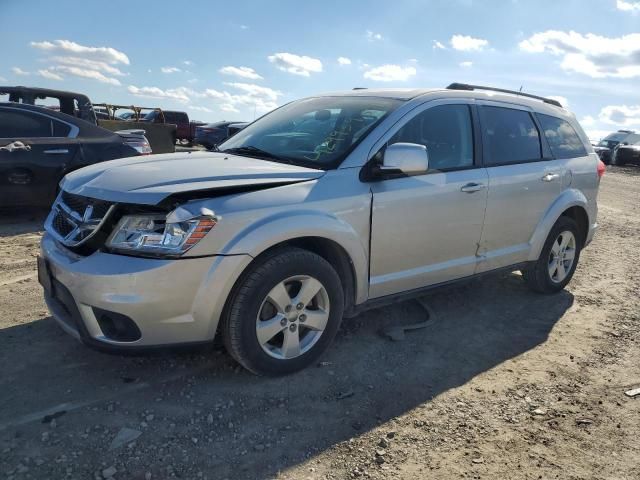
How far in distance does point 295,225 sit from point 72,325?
137 cm

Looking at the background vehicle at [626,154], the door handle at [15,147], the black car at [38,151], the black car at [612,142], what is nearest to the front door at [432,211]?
the black car at [38,151]

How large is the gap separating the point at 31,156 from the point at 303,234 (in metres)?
4.88

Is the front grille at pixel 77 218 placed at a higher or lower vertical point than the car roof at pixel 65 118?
lower

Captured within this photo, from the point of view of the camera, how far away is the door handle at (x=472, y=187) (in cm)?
391

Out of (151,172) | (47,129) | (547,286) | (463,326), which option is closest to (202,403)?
(151,172)

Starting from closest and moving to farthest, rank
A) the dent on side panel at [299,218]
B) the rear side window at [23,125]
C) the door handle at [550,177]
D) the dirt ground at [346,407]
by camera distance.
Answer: the dirt ground at [346,407] → the dent on side panel at [299,218] → the door handle at [550,177] → the rear side window at [23,125]

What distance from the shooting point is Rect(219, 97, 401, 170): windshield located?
11.5 feet

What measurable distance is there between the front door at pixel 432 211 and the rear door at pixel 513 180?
169 mm

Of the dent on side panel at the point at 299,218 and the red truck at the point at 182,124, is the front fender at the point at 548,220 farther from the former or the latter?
the red truck at the point at 182,124

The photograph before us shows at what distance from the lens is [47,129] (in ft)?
21.9

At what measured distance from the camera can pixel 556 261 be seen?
5.10m

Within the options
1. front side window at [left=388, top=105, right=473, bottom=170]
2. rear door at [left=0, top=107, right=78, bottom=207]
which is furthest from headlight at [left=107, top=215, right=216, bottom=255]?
rear door at [left=0, top=107, right=78, bottom=207]

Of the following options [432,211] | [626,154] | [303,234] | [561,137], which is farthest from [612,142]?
[303,234]

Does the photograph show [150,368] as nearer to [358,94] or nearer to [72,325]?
[72,325]
